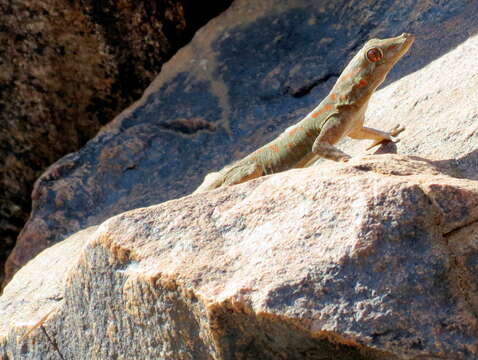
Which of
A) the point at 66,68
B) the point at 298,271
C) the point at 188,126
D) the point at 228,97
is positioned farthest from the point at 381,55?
the point at 66,68

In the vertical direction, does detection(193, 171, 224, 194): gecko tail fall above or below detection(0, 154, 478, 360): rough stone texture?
below

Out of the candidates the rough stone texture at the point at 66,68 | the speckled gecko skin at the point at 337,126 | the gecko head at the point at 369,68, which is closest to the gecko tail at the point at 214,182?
the speckled gecko skin at the point at 337,126

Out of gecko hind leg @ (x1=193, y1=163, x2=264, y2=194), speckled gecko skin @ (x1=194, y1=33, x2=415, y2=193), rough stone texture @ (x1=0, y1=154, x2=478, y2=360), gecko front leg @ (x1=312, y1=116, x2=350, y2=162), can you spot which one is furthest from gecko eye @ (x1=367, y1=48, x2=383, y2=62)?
rough stone texture @ (x1=0, y1=154, x2=478, y2=360)

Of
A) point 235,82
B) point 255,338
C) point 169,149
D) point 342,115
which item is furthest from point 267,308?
point 235,82

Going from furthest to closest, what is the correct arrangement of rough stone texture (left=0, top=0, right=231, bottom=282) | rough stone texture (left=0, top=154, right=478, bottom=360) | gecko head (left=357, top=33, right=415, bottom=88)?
rough stone texture (left=0, top=0, right=231, bottom=282) → gecko head (left=357, top=33, right=415, bottom=88) → rough stone texture (left=0, top=154, right=478, bottom=360)

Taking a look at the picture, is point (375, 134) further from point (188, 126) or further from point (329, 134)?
point (188, 126)

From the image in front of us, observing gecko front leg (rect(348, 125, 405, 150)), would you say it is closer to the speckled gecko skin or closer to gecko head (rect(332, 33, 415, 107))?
the speckled gecko skin

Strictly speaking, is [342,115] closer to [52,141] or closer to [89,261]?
[89,261]
